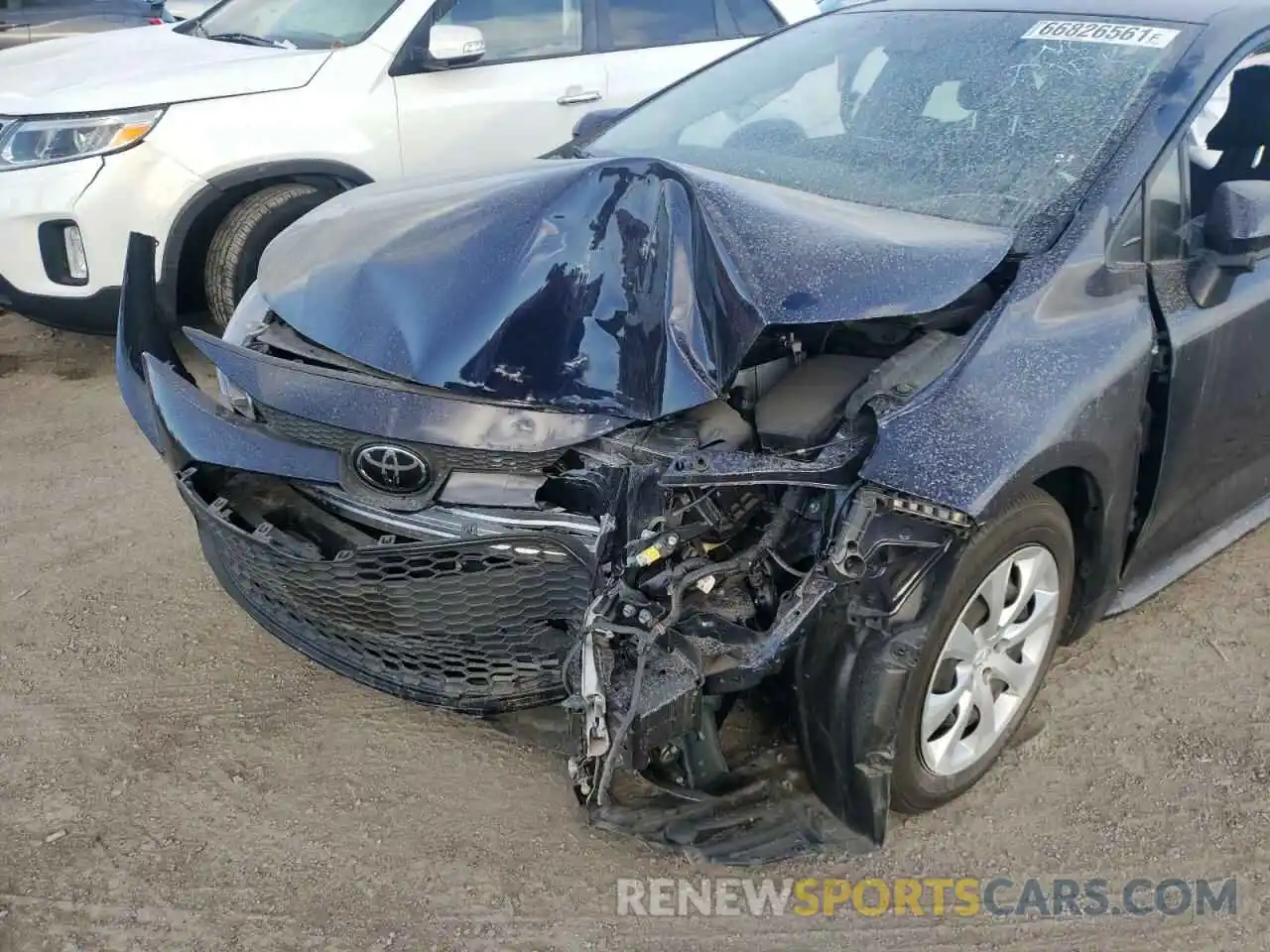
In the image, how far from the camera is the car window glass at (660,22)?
5.41 meters

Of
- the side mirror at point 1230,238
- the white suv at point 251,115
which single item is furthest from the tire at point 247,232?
the side mirror at point 1230,238

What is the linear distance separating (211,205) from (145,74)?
0.62m

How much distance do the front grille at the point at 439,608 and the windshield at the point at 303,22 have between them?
10.3 feet

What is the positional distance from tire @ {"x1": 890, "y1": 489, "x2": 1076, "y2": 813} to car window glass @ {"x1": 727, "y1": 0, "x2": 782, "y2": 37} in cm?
405

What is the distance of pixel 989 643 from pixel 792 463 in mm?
708

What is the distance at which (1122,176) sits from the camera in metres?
2.52

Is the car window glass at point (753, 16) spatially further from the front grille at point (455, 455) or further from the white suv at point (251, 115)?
the front grille at point (455, 455)

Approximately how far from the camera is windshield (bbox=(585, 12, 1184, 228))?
2703mm

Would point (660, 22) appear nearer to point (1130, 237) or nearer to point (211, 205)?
point (211, 205)

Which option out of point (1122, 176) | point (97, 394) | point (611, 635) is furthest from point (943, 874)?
point (97, 394)

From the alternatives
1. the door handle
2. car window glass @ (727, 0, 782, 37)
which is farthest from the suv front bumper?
car window glass @ (727, 0, 782, 37)

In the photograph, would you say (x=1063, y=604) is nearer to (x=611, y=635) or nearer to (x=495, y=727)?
(x=611, y=635)

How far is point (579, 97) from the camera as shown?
5223mm

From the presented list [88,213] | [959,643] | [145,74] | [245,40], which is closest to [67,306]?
[88,213]
